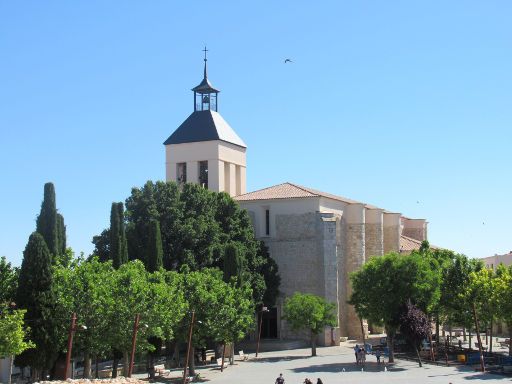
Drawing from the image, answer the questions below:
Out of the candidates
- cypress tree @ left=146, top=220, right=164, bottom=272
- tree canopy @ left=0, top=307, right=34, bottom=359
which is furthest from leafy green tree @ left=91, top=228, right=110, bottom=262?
tree canopy @ left=0, top=307, right=34, bottom=359

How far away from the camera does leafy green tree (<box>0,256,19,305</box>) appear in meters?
33.8

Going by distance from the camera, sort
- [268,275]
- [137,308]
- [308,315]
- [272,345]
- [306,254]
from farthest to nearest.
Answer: [306,254] < [268,275] < [272,345] < [308,315] < [137,308]

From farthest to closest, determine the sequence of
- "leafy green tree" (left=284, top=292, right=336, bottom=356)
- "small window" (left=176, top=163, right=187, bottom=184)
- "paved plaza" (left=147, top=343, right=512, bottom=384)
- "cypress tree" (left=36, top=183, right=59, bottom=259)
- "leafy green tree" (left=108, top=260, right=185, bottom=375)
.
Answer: "small window" (left=176, top=163, right=187, bottom=184) < "leafy green tree" (left=284, top=292, right=336, bottom=356) < "paved plaza" (left=147, top=343, right=512, bottom=384) < "cypress tree" (left=36, top=183, right=59, bottom=259) < "leafy green tree" (left=108, top=260, right=185, bottom=375)

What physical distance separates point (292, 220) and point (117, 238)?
22.5 m

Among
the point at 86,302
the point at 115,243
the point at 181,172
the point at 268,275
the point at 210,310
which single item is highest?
the point at 181,172

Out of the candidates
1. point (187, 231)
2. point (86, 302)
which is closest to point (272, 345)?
point (187, 231)

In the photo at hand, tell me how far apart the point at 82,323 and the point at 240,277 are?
15647mm

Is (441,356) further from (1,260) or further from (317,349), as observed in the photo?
(1,260)

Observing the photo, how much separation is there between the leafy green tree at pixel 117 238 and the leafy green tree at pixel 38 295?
30.8ft

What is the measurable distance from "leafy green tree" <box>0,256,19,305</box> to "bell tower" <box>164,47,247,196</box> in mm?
34420

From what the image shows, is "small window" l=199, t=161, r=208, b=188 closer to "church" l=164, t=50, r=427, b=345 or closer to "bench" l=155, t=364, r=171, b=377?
"church" l=164, t=50, r=427, b=345

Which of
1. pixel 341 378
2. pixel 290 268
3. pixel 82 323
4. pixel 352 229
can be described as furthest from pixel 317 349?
pixel 82 323

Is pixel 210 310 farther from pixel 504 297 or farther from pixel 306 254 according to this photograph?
pixel 306 254

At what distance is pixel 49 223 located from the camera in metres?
37.3
